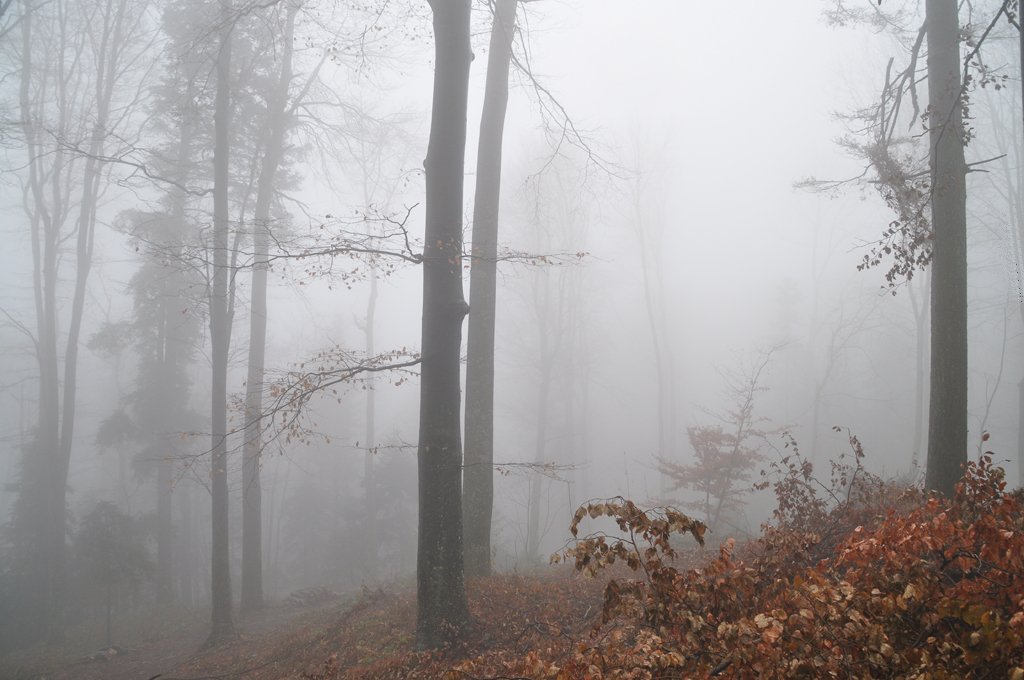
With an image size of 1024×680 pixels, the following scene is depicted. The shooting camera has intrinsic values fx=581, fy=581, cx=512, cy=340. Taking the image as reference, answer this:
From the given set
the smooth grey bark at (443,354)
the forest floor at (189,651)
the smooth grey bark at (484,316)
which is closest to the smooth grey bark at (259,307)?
the forest floor at (189,651)

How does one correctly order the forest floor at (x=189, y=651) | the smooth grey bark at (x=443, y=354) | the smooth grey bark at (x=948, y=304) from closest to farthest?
the smooth grey bark at (x=443, y=354)
the smooth grey bark at (x=948, y=304)
the forest floor at (x=189, y=651)

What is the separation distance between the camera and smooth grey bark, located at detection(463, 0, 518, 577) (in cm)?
734

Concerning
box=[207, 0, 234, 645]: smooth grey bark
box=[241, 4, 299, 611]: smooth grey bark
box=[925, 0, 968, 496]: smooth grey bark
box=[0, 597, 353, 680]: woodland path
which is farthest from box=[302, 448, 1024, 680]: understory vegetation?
box=[241, 4, 299, 611]: smooth grey bark

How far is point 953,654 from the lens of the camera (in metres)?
2.47

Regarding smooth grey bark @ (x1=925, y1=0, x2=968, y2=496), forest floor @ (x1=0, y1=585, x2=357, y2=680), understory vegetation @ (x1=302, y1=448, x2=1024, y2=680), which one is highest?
smooth grey bark @ (x1=925, y1=0, x2=968, y2=496)

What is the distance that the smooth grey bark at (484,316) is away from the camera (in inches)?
289

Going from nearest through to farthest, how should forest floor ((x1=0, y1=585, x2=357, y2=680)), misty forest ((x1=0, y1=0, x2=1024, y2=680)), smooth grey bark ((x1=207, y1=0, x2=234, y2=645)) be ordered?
misty forest ((x1=0, y1=0, x2=1024, y2=680)) < forest floor ((x1=0, y1=585, x2=357, y2=680)) < smooth grey bark ((x1=207, y1=0, x2=234, y2=645))

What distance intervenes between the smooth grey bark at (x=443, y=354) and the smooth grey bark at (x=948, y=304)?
5.02 m

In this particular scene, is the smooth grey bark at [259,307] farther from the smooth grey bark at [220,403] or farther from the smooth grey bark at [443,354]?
the smooth grey bark at [443,354]

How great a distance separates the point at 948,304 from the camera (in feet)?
20.8

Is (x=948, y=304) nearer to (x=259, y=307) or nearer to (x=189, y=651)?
(x=189, y=651)

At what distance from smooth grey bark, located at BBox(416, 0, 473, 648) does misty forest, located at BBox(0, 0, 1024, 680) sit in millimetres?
37

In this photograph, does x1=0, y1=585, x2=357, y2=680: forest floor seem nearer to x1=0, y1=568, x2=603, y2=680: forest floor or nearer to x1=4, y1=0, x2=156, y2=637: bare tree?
x1=0, y1=568, x2=603, y2=680: forest floor

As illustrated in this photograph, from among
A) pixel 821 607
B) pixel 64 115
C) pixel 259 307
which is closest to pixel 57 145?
pixel 64 115
